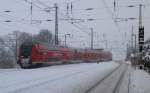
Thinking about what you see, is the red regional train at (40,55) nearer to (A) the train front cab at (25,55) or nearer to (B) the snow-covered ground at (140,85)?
(A) the train front cab at (25,55)

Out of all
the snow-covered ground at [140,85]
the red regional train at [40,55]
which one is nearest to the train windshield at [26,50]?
the red regional train at [40,55]

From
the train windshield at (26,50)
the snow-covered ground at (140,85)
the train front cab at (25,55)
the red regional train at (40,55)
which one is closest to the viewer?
the snow-covered ground at (140,85)

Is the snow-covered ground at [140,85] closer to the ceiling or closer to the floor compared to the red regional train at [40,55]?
closer to the floor

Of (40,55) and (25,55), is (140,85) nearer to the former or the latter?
(40,55)

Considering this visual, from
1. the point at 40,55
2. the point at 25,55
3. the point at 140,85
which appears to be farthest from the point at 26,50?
the point at 140,85

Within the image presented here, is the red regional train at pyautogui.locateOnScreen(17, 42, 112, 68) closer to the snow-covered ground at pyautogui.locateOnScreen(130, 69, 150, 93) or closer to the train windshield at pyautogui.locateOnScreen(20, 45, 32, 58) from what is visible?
the train windshield at pyautogui.locateOnScreen(20, 45, 32, 58)

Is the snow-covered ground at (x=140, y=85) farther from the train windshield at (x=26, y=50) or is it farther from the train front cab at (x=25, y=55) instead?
the train windshield at (x=26, y=50)

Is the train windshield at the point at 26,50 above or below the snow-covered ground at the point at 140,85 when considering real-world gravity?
above

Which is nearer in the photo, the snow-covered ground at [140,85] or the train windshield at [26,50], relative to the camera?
the snow-covered ground at [140,85]

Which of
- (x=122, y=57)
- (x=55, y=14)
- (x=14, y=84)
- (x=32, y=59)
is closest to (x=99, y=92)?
(x=14, y=84)

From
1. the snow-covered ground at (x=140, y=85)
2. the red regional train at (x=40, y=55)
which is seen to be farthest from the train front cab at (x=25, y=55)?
the snow-covered ground at (x=140, y=85)

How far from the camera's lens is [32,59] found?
42125mm

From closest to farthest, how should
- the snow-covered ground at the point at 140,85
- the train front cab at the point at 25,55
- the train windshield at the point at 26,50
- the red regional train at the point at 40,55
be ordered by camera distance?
the snow-covered ground at the point at 140,85, the train front cab at the point at 25,55, the red regional train at the point at 40,55, the train windshield at the point at 26,50

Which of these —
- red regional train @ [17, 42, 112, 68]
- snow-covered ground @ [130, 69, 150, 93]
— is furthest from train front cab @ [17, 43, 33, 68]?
snow-covered ground @ [130, 69, 150, 93]
